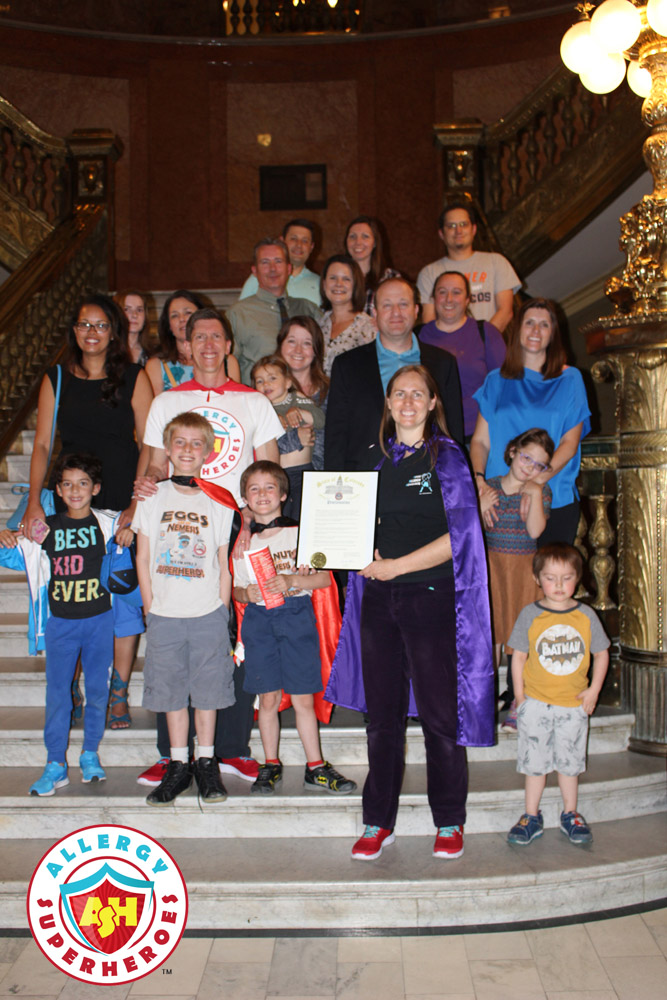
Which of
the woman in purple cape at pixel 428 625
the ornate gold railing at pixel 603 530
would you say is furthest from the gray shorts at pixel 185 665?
the ornate gold railing at pixel 603 530

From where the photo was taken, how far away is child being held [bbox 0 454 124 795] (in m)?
3.69

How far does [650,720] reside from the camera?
4145 millimetres

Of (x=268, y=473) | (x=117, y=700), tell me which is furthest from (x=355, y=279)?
(x=117, y=700)

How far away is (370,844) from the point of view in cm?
336

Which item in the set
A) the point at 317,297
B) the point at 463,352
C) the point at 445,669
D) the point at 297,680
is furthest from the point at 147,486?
the point at 317,297

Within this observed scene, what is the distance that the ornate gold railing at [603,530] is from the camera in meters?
4.35

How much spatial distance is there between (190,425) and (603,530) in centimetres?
206

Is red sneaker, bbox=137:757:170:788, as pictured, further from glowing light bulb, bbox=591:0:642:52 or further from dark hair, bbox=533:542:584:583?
glowing light bulb, bbox=591:0:642:52

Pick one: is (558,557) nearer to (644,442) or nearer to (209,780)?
(644,442)

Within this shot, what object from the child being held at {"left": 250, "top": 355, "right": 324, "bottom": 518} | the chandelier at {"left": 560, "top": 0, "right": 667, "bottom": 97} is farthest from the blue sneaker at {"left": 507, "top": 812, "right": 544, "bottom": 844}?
the chandelier at {"left": 560, "top": 0, "right": 667, "bottom": 97}

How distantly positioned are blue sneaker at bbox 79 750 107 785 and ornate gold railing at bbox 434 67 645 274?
17.8ft

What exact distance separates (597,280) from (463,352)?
202 inches

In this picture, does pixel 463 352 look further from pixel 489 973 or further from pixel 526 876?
pixel 489 973

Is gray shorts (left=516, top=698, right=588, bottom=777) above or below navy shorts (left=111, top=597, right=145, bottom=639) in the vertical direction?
below
